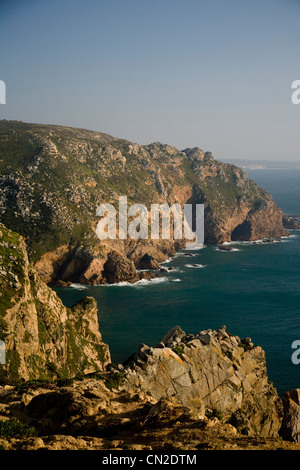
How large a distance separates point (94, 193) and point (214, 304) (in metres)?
56.3

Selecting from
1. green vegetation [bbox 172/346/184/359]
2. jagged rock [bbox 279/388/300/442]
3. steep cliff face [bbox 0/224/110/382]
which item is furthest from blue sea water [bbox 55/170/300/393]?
green vegetation [bbox 172/346/184/359]

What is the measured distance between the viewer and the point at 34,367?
34219mm

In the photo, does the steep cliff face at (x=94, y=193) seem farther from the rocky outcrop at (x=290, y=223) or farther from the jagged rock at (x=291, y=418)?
the jagged rock at (x=291, y=418)

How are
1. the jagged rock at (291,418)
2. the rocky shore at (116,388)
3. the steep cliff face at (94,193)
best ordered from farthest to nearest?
the steep cliff face at (94,193)
the jagged rock at (291,418)
the rocky shore at (116,388)

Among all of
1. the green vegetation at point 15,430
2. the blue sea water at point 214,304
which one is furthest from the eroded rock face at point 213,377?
the blue sea water at point 214,304

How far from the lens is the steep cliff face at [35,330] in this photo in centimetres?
3366

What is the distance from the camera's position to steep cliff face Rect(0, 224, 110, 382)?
3366 centimetres

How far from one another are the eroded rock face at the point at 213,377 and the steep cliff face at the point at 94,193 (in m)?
66.7

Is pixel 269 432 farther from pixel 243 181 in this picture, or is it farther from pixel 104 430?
pixel 243 181

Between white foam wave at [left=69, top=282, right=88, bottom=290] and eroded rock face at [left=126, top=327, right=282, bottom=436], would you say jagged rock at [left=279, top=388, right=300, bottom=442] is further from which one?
white foam wave at [left=69, top=282, right=88, bottom=290]

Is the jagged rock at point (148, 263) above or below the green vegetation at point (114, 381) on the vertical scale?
below

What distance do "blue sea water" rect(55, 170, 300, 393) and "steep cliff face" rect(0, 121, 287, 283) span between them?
37.2 feet
